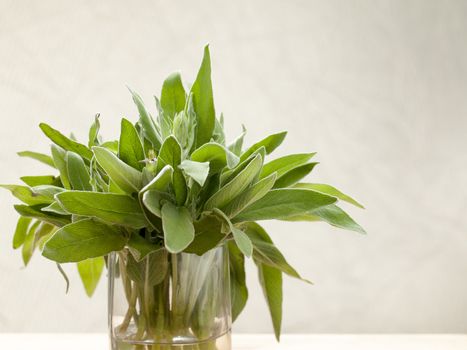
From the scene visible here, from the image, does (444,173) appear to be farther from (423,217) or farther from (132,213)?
(132,213)

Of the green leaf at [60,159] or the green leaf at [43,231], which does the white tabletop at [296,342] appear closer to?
the green leaf at [43,231]

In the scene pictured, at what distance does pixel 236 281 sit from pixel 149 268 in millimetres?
192

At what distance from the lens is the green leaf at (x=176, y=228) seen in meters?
0.52

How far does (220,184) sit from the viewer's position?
65 centimetres

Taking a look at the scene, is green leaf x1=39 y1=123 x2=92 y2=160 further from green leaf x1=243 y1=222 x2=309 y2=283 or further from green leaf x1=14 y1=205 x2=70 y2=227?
green leaf x1=243 y1=222 x2=309 y2=283

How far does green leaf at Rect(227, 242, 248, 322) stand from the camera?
79 cm

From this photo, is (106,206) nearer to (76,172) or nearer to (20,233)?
(76,172)

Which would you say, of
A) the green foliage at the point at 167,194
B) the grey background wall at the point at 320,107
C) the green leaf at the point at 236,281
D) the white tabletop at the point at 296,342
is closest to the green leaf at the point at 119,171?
the green foliage at the point at 167,194

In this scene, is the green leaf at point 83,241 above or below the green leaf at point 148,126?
below

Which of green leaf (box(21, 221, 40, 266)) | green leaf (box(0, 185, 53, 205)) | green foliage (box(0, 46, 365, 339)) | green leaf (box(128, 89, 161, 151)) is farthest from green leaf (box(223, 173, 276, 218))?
green leaf (box(21, 221, 40, 266))

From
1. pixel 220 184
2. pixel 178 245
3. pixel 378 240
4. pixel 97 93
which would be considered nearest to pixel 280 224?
pixel 378 240

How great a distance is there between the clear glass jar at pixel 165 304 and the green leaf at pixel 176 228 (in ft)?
0.22

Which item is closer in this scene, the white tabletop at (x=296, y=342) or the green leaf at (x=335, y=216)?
the green leaf at (x=335, y=216)

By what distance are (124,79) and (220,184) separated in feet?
2.43
